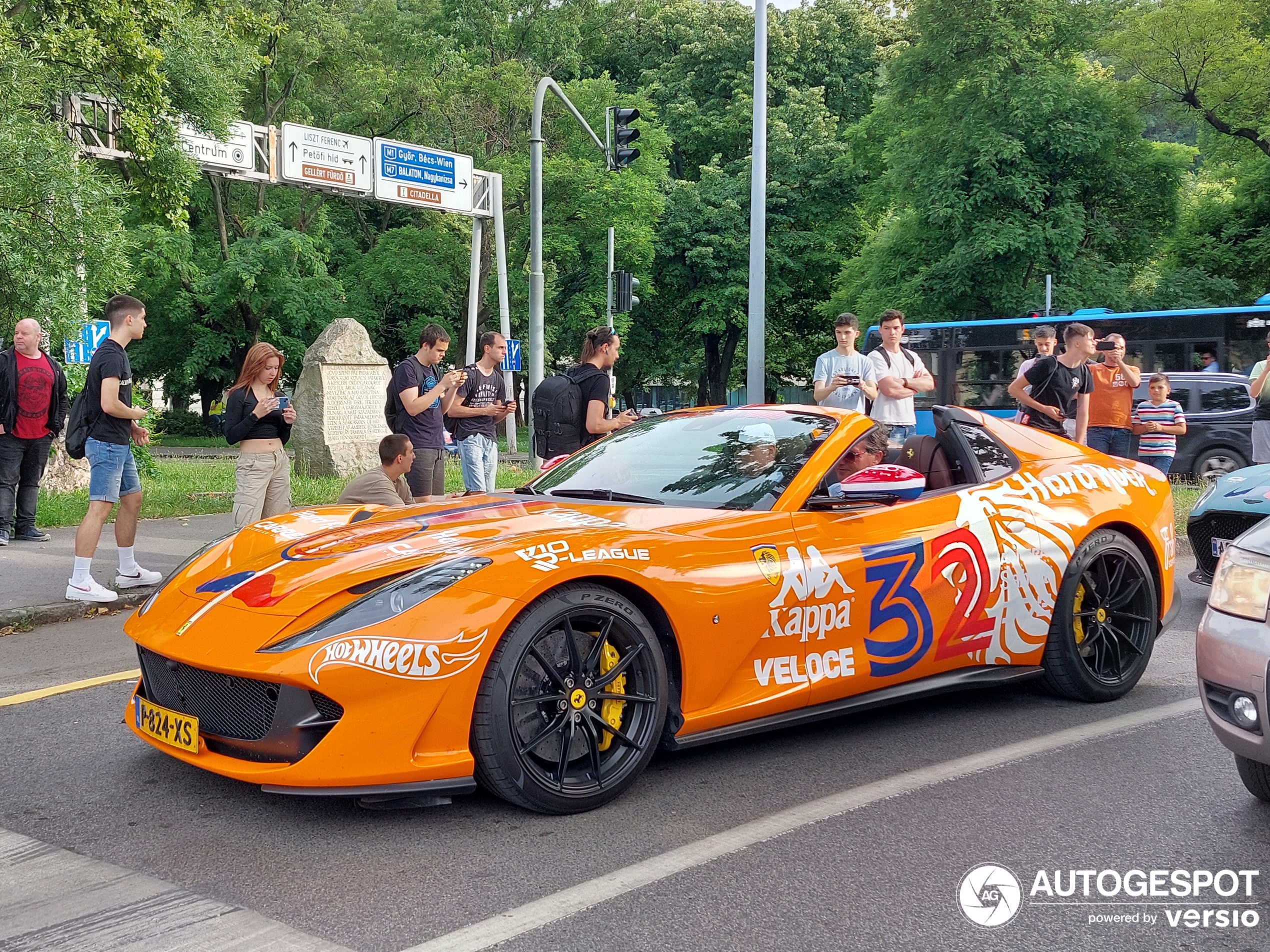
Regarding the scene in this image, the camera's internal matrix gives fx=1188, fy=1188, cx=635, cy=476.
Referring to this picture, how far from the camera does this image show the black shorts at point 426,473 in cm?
864

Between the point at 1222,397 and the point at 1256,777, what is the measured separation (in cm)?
1558

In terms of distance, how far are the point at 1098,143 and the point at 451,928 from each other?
29194 millimetres

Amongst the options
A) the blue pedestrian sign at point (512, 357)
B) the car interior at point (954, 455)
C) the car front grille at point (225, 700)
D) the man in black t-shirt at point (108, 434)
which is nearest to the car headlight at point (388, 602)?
the car front grille at point (225, 700)

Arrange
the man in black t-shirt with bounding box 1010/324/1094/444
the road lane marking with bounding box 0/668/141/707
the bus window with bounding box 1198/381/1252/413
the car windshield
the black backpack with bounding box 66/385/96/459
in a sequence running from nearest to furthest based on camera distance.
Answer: the car windshield → the road lane marking with bounding box 0/668/141/707 → the black backpack with bounding box 66/385/96/459 → the man in black t-shirt with bounding box 1010/324/1094/444 → the bus window with bounding box 1198/381/1252/413

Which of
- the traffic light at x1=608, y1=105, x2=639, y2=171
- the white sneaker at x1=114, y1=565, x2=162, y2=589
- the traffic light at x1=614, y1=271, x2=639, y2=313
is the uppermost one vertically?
the traffic light at x1=608, y1=105, x2=639, y2=171

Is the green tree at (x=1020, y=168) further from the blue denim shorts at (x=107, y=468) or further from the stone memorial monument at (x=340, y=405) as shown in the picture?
the blue denim shorts at (x=107, y=468)

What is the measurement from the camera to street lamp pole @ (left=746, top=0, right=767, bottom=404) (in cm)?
1437

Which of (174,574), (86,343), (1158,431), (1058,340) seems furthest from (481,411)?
(1058,340)

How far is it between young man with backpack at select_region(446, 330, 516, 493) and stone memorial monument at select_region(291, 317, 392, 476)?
8576mm

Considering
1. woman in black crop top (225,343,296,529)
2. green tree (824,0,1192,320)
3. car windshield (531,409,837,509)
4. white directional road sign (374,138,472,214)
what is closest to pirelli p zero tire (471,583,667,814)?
car windshield (531,409,837,509)

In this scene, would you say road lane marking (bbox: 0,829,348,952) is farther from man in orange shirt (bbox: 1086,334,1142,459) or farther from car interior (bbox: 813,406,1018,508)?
man in orange shirt (bbox: 1086,334,1142,459)

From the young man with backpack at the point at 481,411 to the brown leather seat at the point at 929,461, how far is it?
4369 mm

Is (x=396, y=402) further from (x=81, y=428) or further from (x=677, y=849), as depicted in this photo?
(x=677, y=849)

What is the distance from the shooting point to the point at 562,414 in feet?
26.9
